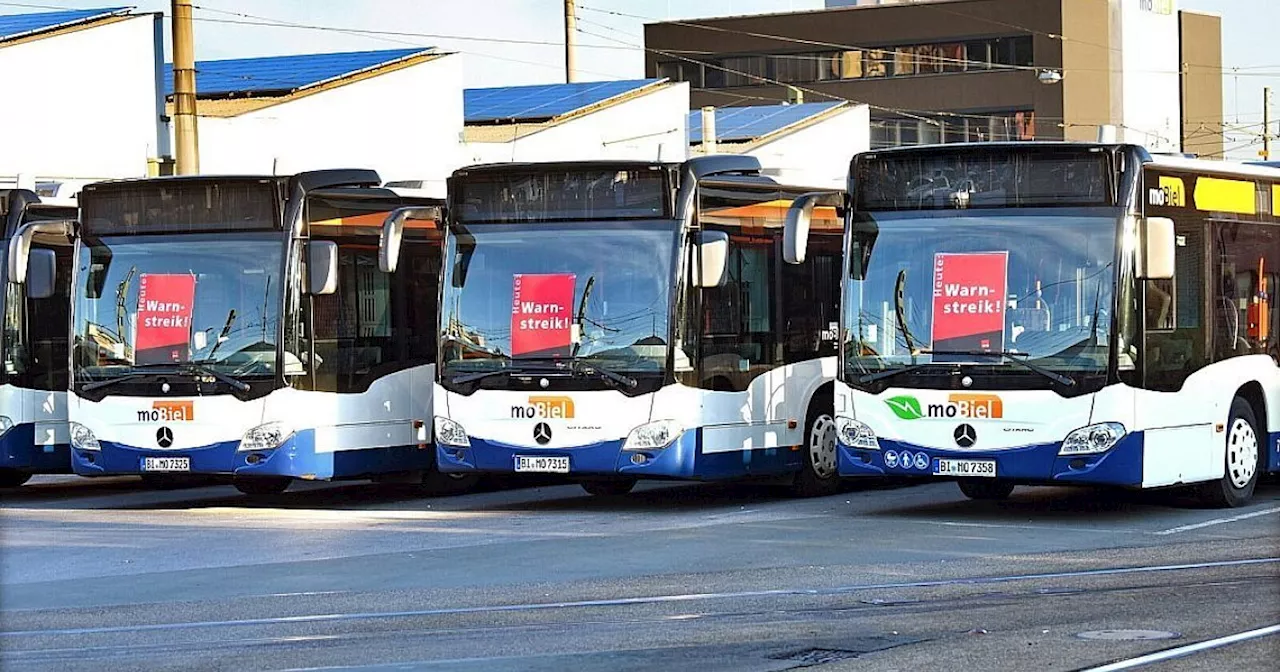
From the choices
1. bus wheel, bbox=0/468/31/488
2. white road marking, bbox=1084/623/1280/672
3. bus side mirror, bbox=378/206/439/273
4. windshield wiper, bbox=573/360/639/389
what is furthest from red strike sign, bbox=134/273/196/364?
white road marking, bbox=1084/623/1280/672

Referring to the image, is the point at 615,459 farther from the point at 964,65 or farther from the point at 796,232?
the point at 964,65

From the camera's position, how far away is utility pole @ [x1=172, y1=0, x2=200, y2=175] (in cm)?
2462

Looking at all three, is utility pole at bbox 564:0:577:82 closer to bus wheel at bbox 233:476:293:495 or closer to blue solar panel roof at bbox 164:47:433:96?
blue solar panel roof at bbox 164:47:433:96

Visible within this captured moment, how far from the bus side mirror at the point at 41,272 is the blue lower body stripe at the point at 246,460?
4.95 feet

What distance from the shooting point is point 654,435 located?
18.0 m

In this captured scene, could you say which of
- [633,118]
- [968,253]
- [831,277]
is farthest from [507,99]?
[968,253]

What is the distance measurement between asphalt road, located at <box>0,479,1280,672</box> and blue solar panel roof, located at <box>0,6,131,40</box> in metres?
16.2

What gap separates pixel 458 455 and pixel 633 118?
99.4ft

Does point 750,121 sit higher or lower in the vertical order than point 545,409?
higher

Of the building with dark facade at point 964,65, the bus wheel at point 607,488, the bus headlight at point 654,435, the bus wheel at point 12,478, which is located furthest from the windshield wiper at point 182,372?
the building with dark facade at point 964,65

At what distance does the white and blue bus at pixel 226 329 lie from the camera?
18.8 metres

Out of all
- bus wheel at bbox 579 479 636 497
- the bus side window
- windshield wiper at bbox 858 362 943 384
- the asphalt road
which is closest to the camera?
the asphalt road

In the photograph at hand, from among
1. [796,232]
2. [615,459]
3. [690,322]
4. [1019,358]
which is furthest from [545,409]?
[1019,358]

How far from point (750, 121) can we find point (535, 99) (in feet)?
23.4
